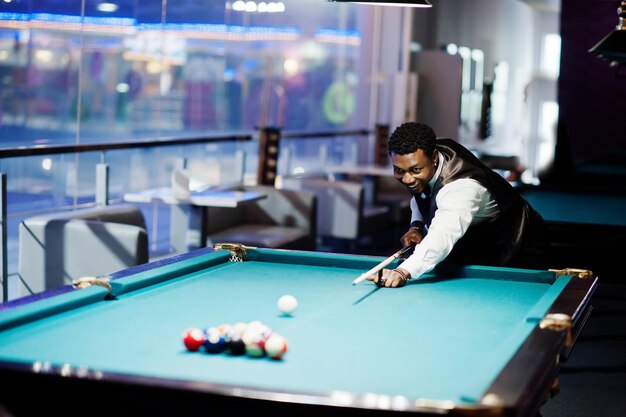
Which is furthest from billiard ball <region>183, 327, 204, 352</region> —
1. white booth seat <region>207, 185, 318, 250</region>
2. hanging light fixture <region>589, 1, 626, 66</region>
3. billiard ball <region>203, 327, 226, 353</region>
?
white booth seat <region>207, 185, 318, 250</region>

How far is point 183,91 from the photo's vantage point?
8.34 metres

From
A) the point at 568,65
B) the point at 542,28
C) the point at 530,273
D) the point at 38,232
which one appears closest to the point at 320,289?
the point at 530,273

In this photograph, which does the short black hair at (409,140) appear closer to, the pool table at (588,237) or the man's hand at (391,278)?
the man's hand at (391,278)

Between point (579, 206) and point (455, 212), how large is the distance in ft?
10.7

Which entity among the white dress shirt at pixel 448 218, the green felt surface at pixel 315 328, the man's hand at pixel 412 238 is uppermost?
the white dress shirt at pixel 448 218

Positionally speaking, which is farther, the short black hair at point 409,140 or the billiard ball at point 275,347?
the short black hair at point 409,140

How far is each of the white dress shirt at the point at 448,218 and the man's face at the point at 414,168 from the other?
82 millimetres

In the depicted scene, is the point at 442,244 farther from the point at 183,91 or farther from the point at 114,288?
the point at 183,91

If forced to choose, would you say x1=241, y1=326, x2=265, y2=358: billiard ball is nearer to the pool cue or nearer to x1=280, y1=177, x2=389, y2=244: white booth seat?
the pool cue

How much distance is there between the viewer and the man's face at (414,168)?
359cm

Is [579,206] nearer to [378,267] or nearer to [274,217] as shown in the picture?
[274,217]

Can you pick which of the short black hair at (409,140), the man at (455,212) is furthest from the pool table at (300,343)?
the short black hair at (409,140)

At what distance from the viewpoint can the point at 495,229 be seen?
155 inches

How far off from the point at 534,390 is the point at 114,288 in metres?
1.40
